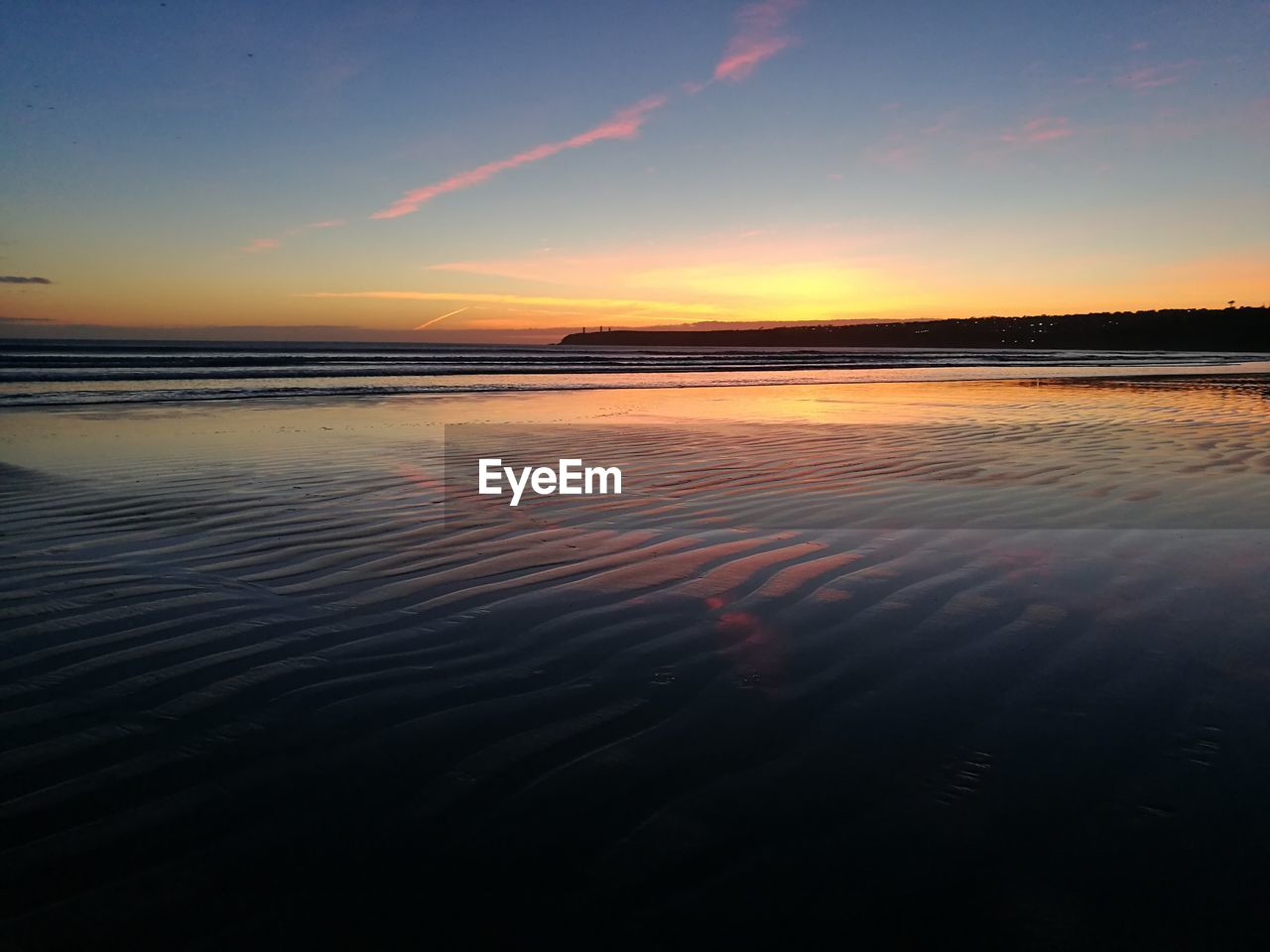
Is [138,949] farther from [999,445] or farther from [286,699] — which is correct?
[999,445]

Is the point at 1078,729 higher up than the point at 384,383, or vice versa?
the point at 384,383

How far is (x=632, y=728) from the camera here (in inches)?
120

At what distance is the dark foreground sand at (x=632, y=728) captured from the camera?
6.85ft

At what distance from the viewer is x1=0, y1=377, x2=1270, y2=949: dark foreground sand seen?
6.85 feet

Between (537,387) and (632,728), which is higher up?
(537,387)

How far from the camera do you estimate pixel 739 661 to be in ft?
12.1

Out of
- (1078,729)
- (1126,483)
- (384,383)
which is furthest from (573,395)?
(1078,729)

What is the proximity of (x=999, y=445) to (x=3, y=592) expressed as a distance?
35.7 ft

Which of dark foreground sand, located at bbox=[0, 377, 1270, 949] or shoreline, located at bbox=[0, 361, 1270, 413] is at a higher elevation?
shoreline, located at bbox=[0, 361, 1270, 413]

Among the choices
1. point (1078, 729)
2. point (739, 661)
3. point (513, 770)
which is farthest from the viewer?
point (739, 661)

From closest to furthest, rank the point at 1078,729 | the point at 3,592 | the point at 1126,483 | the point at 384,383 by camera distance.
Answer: the point at 1078,729, the point at 3,592, the point at 1126,483, the point at 384,383

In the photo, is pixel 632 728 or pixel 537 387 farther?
pixel 537 387

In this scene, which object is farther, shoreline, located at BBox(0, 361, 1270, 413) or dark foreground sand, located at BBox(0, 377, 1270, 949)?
shoreline, located at BBox(0, 361, 1270, 413)

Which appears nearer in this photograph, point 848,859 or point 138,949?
point 138,949
